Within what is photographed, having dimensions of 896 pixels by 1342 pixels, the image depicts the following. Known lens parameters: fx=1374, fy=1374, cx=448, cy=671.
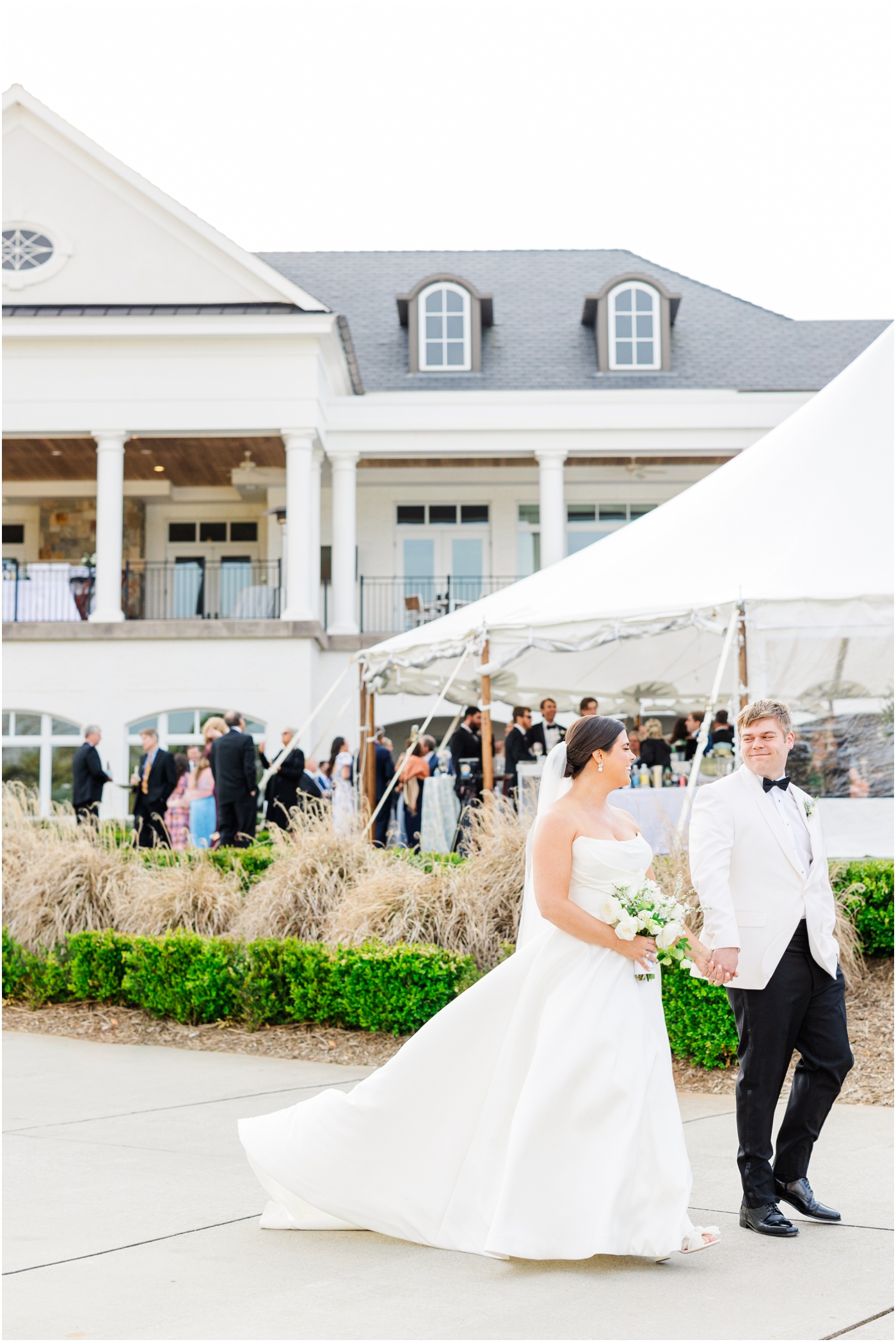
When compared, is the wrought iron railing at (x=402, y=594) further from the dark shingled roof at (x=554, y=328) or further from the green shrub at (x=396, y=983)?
the green shrub at (x=396, y=983)

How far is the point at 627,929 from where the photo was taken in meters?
4.17

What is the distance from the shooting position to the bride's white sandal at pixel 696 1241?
404cm

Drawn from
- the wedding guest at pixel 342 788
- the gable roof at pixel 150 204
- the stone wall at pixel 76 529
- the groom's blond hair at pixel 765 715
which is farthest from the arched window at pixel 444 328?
the groom's blond hair at pixel 765 715

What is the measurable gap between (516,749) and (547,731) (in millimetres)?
484

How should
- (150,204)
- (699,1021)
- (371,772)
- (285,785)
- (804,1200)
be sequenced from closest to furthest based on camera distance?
1. (804,1200)
2. (699,1021)
3. (285,785)
4. (371,772)
5. (150,204)

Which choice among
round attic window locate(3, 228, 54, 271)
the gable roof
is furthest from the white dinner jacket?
round attic window locate(3, 228, 54, 271)

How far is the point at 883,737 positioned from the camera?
40.5 ft

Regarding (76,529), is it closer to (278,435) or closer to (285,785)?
(278,435)

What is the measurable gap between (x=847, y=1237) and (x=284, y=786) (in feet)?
35.4

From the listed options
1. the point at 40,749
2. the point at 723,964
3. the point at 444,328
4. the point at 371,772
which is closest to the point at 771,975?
the point at 723,964

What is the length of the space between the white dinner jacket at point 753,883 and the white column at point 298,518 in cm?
1853

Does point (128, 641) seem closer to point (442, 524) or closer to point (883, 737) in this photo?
point (442, 524)

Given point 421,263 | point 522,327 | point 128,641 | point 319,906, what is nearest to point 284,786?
point 319,906

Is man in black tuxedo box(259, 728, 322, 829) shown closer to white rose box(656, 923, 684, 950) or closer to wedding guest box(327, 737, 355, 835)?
wedding guest box(327, 737, 355, 835)
